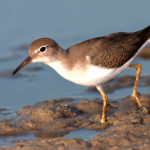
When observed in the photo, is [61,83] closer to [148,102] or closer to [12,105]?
[12,105]

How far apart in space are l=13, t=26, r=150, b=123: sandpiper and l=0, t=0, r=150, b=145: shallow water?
1.65 m

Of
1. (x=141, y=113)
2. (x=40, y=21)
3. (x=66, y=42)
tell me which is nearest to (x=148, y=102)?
(x=141, y=113)

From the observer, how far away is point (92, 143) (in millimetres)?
6762

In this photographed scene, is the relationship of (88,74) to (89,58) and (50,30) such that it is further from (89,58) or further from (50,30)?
(50,30)

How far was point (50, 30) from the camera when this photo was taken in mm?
13242

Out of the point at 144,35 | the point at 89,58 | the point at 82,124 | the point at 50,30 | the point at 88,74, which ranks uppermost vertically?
the point at 50,30

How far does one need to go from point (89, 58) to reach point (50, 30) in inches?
208

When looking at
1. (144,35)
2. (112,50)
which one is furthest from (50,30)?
(112,50)

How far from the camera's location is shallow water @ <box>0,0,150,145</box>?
10461 millimetres

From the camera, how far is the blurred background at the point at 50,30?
1048 cm

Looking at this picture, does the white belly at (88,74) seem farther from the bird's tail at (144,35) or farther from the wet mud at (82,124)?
the bird's tail at (144,35)

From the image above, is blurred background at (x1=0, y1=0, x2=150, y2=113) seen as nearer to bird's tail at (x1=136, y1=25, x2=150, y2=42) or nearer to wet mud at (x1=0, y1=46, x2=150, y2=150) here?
wet mud at (x1=0, y1=46, x2=150, y2=150)

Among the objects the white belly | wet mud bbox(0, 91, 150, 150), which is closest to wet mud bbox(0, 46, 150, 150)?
wet mud bbox(0, 91, 150, 150)

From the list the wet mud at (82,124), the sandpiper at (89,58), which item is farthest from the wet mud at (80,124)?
the sandpiper at (89,58)
